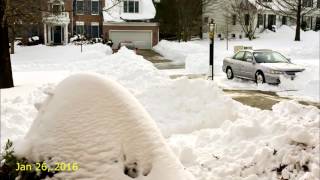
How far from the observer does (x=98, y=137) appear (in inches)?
113

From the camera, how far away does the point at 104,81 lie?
3113 millimetres

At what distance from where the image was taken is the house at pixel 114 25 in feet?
156

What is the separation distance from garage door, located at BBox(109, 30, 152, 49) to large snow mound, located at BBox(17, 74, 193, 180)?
4574 centimetres

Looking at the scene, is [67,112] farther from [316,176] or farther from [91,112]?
[316,176]

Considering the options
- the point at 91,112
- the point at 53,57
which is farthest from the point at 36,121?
the point at 53,57

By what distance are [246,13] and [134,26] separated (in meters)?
12.0

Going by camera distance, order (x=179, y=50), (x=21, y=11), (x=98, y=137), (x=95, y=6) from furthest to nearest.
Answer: (x=95, y=6)
(x=179, y=50)
(x=21, y=11)
(x=98, y=137)

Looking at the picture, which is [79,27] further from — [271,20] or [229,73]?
[229,73]

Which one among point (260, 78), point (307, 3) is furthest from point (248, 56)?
point (307, 3)

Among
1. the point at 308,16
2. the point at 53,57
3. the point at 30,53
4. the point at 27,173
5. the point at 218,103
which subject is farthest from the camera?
the point at 308,16

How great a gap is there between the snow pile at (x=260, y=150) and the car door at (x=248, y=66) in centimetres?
1065

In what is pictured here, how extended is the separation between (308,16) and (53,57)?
106 ft

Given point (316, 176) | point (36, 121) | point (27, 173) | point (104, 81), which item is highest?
point (104, 81)

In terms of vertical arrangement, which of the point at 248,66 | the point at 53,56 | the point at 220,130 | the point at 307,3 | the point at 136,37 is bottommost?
the point at 220,130
